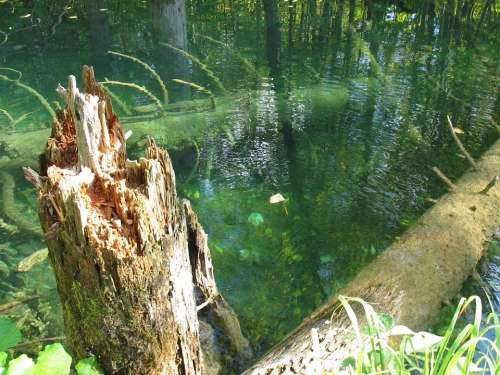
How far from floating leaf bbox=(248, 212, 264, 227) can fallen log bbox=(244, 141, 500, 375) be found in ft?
4.62

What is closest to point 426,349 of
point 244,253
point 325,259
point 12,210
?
point 325,259

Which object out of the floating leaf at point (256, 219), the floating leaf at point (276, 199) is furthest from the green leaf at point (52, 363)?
the floating leaf at point (276, 199)

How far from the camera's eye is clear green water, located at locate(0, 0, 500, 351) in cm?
417

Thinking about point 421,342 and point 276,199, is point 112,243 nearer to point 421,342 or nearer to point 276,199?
point 421,342

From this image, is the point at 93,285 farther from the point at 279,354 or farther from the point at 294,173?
the point at 294,173

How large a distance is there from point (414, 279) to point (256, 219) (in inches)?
70.2

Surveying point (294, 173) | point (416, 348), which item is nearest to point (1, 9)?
point (294, 173)

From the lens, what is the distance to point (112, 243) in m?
1.97

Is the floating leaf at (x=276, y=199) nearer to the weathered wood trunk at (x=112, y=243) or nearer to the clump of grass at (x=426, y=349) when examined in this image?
the weathered wood trunk at (x=112, y=243)

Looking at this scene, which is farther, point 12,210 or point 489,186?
point 12,210

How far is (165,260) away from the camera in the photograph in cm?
212

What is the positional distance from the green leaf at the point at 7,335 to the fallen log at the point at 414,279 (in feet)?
3.72

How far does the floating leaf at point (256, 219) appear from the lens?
4660 mm

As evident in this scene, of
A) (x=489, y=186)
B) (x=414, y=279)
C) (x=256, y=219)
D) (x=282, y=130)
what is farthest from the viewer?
(x=282, y=130)
